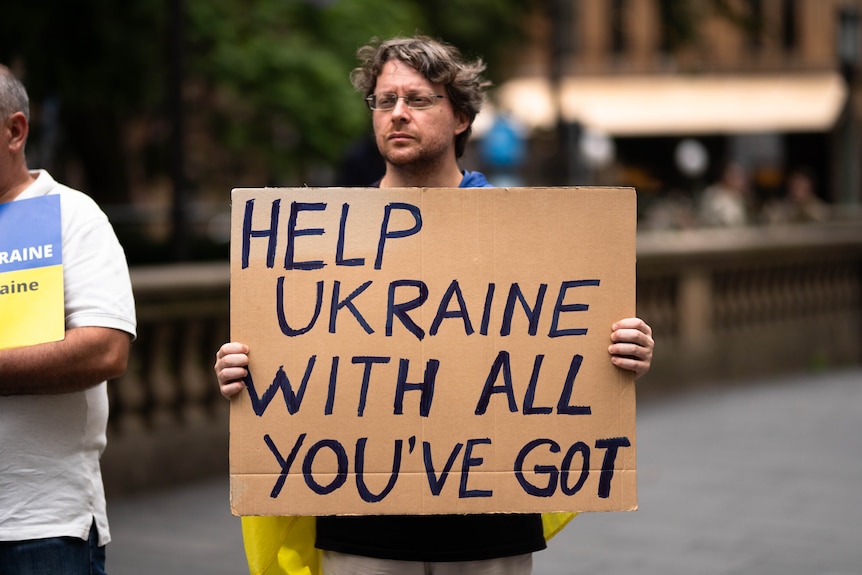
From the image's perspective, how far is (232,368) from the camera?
2799 millimetres

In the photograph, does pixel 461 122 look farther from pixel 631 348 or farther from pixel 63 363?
pixel 63 363

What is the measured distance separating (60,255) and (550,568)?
3350mm

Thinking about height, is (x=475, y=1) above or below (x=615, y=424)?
above

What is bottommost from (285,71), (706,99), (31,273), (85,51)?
(31,273)

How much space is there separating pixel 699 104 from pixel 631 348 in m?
42.4

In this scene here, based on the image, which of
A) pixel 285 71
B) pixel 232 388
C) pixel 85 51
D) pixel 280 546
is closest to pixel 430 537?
pixel 280 546

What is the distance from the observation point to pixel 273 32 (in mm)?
12477

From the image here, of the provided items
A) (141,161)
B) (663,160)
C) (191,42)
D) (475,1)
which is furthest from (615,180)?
(191,42)

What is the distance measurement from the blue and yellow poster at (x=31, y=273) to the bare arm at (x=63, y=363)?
4 centimetres

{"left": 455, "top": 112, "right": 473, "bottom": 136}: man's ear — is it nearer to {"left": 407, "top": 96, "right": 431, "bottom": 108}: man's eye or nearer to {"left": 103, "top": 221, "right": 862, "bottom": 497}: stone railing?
{"left": 407, "top": 96, "right": 431, "bottom": 108}: man's eye

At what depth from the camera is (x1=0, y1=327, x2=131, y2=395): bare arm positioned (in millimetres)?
2705

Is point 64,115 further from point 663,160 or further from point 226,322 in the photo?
point 663,160

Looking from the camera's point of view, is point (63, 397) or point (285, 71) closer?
point (63, 397)

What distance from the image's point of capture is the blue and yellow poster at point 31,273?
9.07 feet
